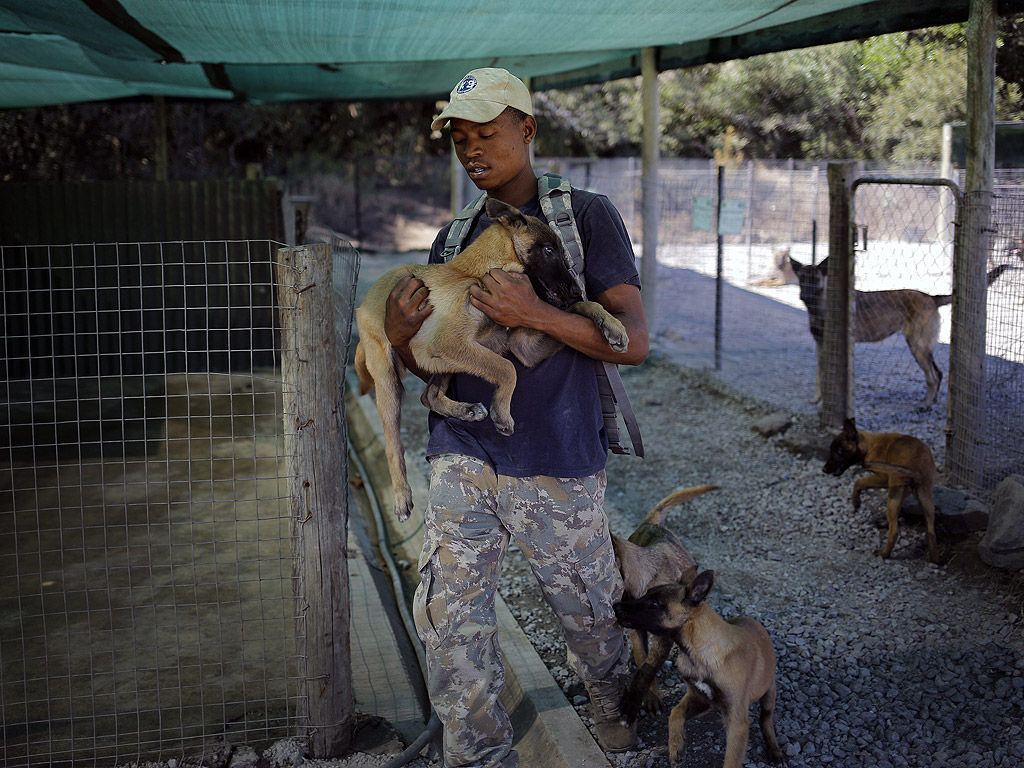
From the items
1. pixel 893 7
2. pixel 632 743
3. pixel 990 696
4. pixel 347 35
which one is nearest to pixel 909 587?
pixel 990 696

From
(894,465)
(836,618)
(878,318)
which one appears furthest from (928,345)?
(836,618)

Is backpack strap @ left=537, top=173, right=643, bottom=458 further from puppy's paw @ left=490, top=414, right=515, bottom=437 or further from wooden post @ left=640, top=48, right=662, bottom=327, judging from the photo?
wooden post @ left=640, top=48, right=662, bottom=327

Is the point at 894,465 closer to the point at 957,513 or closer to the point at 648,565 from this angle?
the point at 957,513

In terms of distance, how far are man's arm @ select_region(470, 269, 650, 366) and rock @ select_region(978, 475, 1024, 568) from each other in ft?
9.04

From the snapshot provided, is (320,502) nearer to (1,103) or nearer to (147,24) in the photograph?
(147,24)

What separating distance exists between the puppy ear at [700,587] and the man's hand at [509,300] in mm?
1128

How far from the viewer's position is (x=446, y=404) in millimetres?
3051

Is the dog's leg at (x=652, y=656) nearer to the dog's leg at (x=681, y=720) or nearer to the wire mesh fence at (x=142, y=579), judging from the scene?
the dog's leg at (x=681, y=720)

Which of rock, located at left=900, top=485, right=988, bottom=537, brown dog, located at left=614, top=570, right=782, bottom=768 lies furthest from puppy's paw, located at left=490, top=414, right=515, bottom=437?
rock, located at left=900, top=485, right=988, bottom=537

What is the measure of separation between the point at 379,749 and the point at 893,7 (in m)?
5.89

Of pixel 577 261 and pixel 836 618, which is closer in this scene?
pixel 577 261

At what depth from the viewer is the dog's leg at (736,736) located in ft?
9.97

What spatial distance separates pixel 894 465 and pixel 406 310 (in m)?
3.41

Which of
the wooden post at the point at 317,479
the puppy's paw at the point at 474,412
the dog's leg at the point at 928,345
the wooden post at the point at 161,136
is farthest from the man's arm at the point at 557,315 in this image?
the wooden post at the point at 161,136
